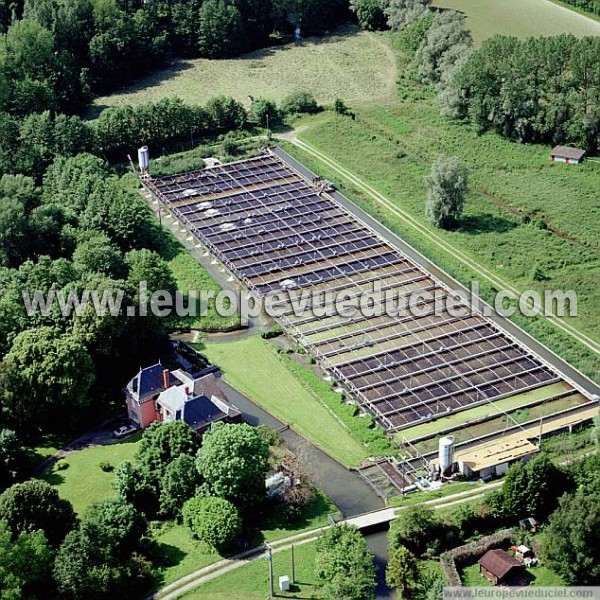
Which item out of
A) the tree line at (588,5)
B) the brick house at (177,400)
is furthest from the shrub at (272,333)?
the tree line at (588,5)

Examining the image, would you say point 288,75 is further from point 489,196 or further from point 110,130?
point 489,196

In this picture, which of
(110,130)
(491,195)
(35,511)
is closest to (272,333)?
(35,511)

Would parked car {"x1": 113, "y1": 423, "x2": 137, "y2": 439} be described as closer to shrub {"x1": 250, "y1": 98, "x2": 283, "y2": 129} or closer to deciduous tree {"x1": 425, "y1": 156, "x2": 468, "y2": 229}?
deciduous tree {"x1": 425, "y1": 156, "x2": 468, "y2": 229}

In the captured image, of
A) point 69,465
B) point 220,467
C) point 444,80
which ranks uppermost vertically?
point 444,80

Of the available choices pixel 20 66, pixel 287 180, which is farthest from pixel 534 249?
pixel 20 66

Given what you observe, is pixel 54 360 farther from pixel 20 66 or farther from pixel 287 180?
pixel 20 66

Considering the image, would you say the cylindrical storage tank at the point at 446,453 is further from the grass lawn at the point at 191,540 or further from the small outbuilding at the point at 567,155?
the small outbuilding at the point at 567,155
